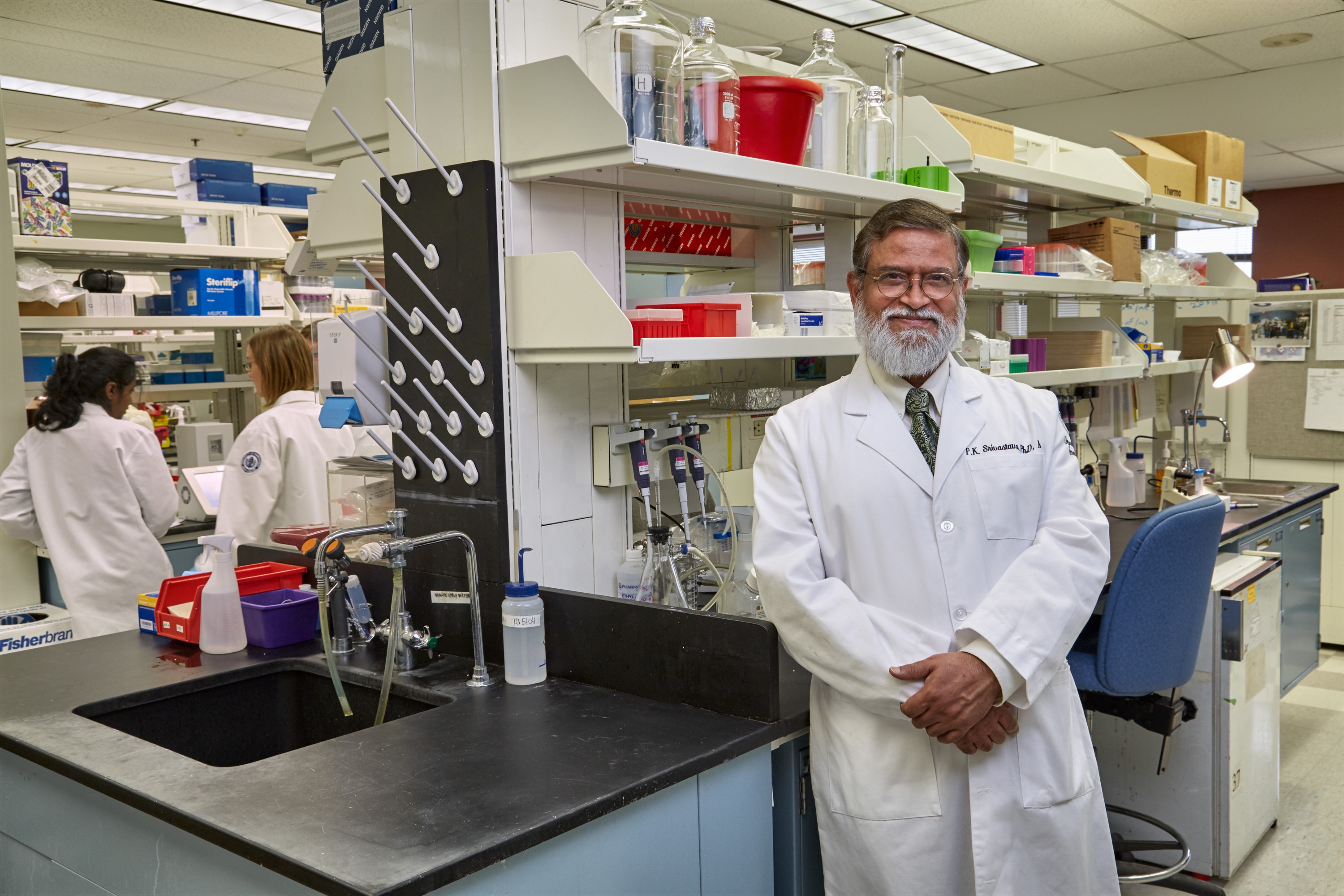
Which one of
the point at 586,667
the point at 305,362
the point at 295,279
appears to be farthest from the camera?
the point at 295,279

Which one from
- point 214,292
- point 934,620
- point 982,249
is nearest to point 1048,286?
point 982,249

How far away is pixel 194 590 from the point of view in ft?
7.47

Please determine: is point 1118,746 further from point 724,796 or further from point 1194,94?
point 1194,94

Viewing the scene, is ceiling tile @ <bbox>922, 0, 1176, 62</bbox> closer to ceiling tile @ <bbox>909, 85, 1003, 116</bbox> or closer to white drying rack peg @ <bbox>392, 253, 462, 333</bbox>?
ceiling tile @ <bbox>909, 85, 1003, 116</bbox>

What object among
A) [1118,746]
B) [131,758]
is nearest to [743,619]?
[131,758]

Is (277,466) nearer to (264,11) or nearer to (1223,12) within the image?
(264,11)

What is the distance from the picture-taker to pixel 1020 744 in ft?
5.23

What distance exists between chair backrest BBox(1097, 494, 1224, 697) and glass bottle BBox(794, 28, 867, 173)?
0.99 metres

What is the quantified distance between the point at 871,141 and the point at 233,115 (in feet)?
19.4

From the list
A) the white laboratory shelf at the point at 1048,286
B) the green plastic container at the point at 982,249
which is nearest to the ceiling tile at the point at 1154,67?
the white laboratory shelf at the point at 1048,286

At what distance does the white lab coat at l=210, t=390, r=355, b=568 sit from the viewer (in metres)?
3.17

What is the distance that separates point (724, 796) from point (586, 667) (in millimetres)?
373

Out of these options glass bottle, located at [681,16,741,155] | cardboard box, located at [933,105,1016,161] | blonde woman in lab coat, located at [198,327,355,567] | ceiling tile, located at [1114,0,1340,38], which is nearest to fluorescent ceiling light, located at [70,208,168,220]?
blonde woman in lab coat, located at [198,327,355,567]

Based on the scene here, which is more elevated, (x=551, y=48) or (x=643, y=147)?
(x=551, y=48)
